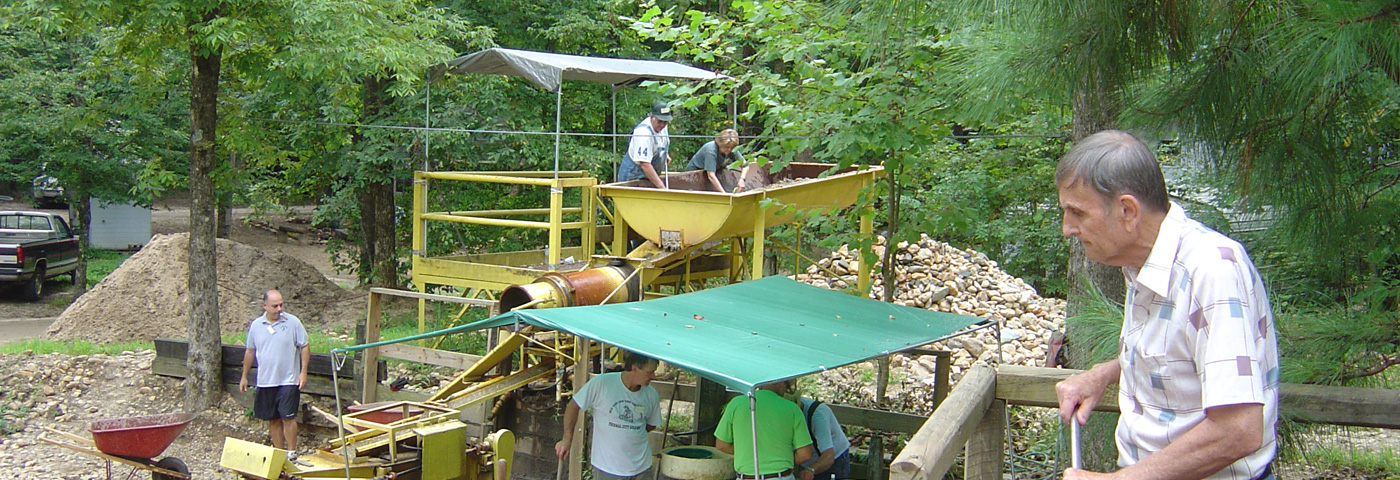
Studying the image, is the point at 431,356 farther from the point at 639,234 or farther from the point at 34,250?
the point at 34,250

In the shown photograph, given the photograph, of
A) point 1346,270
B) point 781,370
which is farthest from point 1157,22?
point 781,370

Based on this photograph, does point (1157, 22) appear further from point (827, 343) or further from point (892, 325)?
point (892, 325)

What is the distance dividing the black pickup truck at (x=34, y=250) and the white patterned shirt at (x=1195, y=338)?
63.6 feet

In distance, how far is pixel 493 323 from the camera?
736 centimetres

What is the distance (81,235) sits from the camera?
847 inches

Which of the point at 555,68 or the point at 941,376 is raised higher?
the point at 555,68

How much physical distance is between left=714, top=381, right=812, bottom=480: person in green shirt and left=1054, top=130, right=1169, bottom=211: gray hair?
5172 millimetres

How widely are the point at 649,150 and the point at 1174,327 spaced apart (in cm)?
908

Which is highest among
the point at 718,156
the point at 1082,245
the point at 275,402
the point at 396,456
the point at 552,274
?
the point at 718,156

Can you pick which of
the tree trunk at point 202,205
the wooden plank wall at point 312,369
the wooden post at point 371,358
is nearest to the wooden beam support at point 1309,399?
the wooden post at point 371,358

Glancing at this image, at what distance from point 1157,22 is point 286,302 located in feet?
46.4

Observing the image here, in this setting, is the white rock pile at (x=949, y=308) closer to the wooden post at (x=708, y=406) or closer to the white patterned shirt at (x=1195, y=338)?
the wooden post at (x=708, y=406)

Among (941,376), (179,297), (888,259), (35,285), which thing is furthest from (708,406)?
(35,285)

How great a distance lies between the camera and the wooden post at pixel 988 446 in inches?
115
